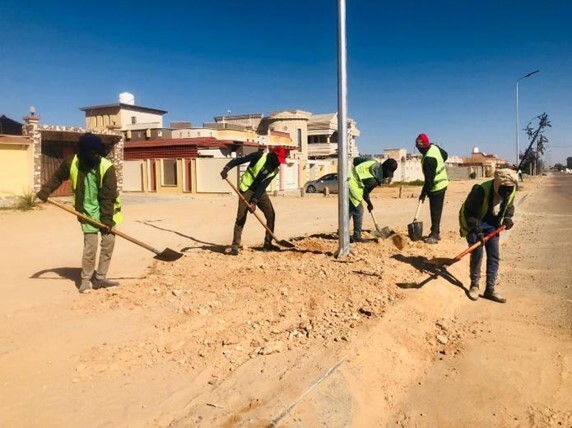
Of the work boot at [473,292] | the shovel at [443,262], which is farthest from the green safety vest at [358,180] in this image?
the work boot at [473,292]

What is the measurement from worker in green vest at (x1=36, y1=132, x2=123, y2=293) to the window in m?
20.7

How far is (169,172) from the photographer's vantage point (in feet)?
84.2

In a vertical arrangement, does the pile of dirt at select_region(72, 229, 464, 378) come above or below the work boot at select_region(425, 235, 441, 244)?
below

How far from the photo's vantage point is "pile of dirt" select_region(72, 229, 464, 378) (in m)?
3.49

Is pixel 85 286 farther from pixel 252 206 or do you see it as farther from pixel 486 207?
pixel 486 207

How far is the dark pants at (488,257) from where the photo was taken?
5.19 metres

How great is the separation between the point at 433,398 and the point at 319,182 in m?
24.3

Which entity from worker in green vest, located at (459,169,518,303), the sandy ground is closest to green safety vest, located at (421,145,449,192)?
the sandy ground

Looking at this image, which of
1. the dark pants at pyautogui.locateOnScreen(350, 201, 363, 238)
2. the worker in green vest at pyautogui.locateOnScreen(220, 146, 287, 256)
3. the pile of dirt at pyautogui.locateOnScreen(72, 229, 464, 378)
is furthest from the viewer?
the dark pants at pyautogui.locateOnScreen(350, 201, 363, 238)

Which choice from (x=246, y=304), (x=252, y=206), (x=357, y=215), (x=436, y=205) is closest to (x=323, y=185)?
(x=436, y=205)

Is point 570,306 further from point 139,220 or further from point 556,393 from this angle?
point 139,220

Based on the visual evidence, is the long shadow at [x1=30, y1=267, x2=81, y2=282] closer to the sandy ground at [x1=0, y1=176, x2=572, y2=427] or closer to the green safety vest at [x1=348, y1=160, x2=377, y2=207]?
the sandy ground at [x1=0, y1=176, x2=572, y2=427]

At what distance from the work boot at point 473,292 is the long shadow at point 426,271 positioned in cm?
11

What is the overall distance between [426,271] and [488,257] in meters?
0.77
